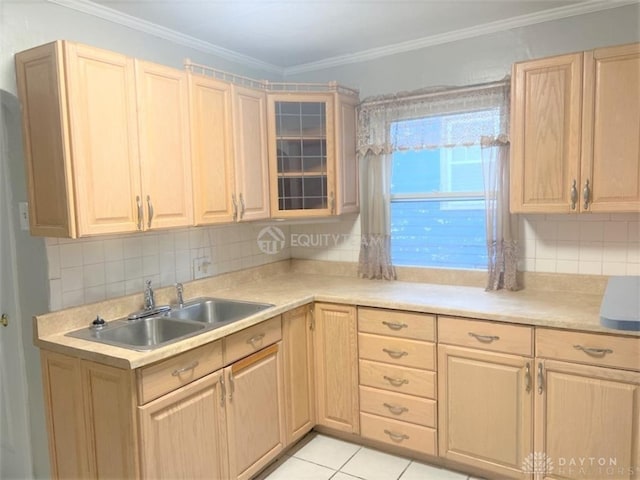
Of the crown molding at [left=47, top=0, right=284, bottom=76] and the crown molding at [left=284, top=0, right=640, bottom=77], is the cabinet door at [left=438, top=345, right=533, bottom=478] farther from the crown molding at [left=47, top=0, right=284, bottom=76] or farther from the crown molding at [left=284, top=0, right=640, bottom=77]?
the crown molding at [left=47, top=0, right=284, bottom=76]

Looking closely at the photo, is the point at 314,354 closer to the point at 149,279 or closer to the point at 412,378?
the point at 412,378

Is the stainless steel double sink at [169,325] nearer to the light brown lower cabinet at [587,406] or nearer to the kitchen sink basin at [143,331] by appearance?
the kitchen sink basin at [143,331]

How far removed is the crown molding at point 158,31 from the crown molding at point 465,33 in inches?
15.3

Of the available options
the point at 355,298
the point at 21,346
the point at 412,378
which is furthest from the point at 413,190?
the point at 21,346

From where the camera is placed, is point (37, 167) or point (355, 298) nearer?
point (37, 167)

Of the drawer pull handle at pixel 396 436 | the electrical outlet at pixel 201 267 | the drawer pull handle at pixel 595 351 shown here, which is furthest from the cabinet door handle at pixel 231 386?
the drawer pull handle at pixel 595 351

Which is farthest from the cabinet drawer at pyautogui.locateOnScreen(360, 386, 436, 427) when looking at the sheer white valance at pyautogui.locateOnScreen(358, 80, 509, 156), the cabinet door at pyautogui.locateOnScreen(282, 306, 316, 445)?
the sheer white valance at pyautogui.locateOnScreen(358, 80, 509, 156)

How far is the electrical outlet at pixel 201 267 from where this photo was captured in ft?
9.14

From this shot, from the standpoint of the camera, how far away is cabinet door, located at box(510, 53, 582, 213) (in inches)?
88.3

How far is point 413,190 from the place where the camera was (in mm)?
3102

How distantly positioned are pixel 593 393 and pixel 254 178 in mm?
2070

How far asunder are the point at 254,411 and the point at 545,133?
2.06 metres

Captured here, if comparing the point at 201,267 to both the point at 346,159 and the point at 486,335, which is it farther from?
the point at 486,335

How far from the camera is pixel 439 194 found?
3002 millimetres
